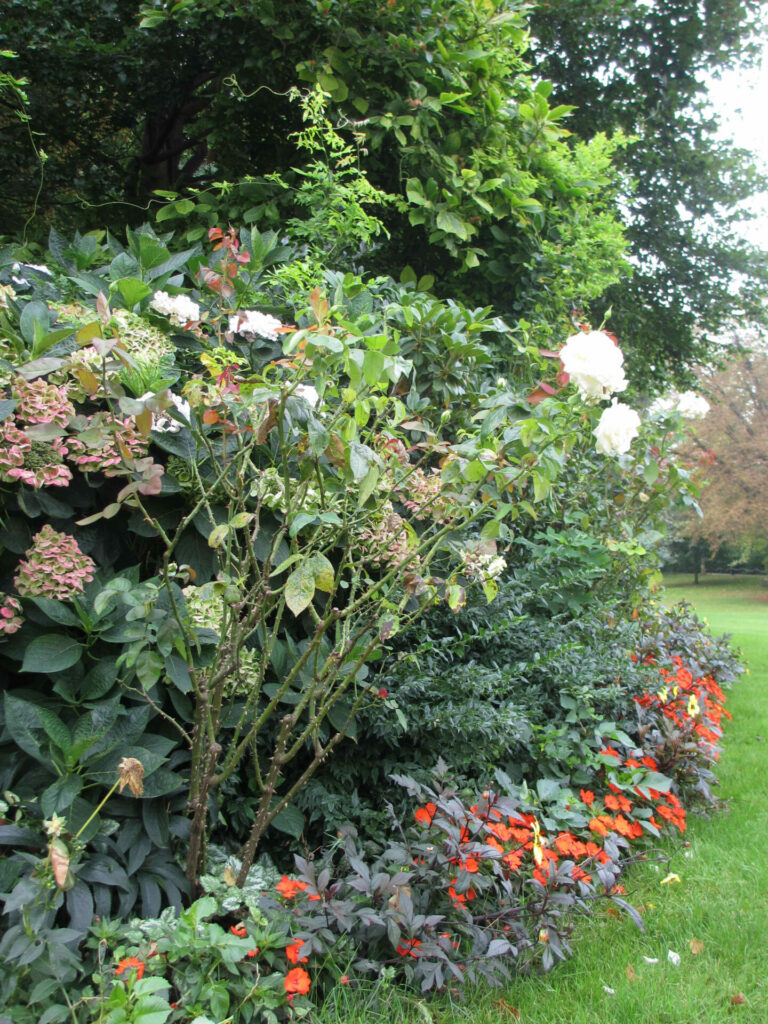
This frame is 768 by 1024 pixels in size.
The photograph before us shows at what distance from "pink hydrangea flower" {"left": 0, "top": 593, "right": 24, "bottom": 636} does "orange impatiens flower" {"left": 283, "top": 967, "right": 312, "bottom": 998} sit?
0.92 meters

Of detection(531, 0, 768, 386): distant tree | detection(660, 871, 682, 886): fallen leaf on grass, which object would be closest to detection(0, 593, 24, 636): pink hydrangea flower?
detection(660, 871, 682, 886): fallen leaf on grass

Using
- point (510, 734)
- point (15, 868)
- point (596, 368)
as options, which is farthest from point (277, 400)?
point (510, 734)

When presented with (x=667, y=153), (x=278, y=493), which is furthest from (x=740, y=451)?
(x=278, y=493)

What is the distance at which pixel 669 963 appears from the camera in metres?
1.81

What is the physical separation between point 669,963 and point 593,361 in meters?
1.53

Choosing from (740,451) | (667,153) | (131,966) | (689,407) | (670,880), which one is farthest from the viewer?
(740,451)

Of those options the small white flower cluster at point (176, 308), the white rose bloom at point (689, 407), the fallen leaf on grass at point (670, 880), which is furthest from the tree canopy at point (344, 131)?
the fallen leaf on grass at point (670, 880)

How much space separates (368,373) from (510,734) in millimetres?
1321

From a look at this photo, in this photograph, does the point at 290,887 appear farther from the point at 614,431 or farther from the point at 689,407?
the point at 689,407

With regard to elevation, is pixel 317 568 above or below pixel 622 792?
above

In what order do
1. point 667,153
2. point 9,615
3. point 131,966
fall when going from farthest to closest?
1. point 667,153
2. point 9,615
3. point 131,966

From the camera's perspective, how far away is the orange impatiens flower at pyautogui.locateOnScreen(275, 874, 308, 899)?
62.4 inches

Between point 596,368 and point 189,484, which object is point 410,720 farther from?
point 596,368

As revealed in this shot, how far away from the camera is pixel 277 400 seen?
1412mm
